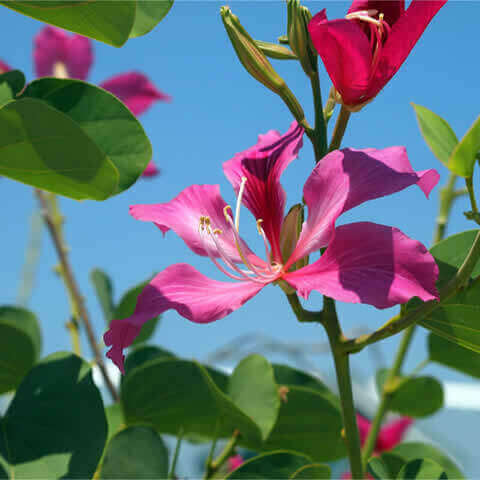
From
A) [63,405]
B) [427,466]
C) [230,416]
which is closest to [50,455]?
[63,405]

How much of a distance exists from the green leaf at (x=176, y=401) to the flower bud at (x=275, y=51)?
10.1 inches

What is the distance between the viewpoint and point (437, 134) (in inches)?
15.0

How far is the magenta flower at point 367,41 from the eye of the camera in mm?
334

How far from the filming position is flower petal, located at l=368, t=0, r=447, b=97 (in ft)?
1.10

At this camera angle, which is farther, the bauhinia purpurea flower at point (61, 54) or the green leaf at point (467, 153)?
the bauhinia purpurea flower at point (61, 54)

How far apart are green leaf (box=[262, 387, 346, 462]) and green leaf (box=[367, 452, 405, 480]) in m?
0.06

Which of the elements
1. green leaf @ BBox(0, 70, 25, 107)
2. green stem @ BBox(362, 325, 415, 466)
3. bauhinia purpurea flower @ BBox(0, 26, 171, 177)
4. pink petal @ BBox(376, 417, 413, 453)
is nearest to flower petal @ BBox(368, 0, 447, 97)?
green leaf @ BBox(0, 70, 25, 107)

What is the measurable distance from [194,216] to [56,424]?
17cm

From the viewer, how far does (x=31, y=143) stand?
1.20 ft

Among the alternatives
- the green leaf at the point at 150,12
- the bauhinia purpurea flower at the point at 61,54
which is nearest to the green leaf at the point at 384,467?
the green leaf at the point at 150,12

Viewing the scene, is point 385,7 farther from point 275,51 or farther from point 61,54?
point 61,54

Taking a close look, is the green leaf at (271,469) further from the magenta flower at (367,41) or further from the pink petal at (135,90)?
the pink petal at (135,90)

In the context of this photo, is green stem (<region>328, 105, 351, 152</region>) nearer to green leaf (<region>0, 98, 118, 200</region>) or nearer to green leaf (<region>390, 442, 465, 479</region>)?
green leaf (<region>0, 98, 118, 200</region>)

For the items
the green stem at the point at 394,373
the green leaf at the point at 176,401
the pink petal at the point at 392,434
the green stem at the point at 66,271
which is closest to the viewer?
the green leaf at the point at 176,401
